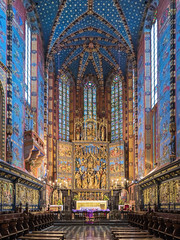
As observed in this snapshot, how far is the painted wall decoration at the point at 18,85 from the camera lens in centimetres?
2105

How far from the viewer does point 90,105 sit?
1631 inches

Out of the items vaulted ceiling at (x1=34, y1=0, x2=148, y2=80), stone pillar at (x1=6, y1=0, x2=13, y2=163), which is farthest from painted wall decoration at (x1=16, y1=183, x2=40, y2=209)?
vaulted ceiling at (x1=34, y1=0, x2=148, y2=80)

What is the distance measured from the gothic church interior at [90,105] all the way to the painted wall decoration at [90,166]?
10cm

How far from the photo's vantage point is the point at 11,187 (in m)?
19.9

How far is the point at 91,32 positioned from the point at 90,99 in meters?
9.08

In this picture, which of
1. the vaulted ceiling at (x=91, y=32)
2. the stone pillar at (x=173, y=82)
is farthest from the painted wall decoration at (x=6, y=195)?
the vaulted ceiling at (x=91, y=32)

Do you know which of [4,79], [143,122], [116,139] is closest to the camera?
[4,79]

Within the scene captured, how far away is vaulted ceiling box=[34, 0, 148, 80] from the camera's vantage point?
1156 inches

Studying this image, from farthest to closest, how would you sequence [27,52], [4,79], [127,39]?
[127,39] → [27,52] → [4,79]

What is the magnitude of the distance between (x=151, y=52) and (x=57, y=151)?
45.1ft

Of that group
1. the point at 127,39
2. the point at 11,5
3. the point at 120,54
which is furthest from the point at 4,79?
the point at 120,54

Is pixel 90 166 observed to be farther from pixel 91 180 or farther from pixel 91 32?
pixel 91 32

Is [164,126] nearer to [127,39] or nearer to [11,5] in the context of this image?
[11,5]

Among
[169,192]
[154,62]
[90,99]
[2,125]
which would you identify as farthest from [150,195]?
[90,99]
